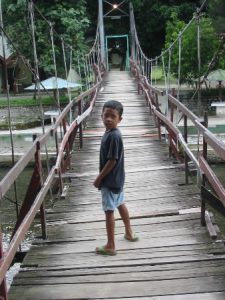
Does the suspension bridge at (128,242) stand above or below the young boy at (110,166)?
below

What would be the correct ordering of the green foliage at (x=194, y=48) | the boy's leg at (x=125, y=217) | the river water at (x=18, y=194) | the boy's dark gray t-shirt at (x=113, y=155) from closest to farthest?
the boy's dark gray t-shirt at (x=113, y=155), the boy's leg at (x=125, y=217), the river water at (x=18, y=194), the green foliage at (x=194, y=48)

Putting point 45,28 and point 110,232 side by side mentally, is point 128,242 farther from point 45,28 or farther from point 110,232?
point 45,28

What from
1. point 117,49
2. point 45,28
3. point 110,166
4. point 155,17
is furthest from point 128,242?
point 117,49

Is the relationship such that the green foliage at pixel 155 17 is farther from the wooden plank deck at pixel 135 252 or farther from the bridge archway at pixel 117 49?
the wooden plank deck at pixel 135 252

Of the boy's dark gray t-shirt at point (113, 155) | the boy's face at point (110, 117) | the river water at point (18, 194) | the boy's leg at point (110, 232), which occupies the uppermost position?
the boy's face at point (110, 117)

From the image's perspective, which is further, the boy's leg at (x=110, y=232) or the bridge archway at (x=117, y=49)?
the bridge archway at (x=117, y=49)

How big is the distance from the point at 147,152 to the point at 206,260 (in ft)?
10.8

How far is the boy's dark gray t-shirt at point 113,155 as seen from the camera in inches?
112

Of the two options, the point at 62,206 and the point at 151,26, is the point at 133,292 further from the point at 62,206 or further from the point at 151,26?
the point at 151,26

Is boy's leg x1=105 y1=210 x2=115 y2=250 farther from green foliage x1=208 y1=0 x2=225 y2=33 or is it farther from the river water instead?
green foliage x1=208 y1=0 x2=225 y2=33

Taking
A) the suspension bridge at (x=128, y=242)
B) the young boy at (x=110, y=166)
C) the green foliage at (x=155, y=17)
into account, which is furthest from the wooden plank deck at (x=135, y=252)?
the green foliage at (x=155, y=17)

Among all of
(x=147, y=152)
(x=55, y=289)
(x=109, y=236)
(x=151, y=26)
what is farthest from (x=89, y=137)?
(x=151, y=26)

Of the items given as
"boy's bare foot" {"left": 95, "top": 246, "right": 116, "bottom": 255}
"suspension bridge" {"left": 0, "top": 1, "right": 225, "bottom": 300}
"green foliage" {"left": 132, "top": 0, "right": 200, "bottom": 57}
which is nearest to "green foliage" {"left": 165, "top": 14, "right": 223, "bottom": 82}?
"green foliage" {"left": 132, "top": 0, "right": 200, "bottom": 57}

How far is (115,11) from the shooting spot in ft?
79.9
